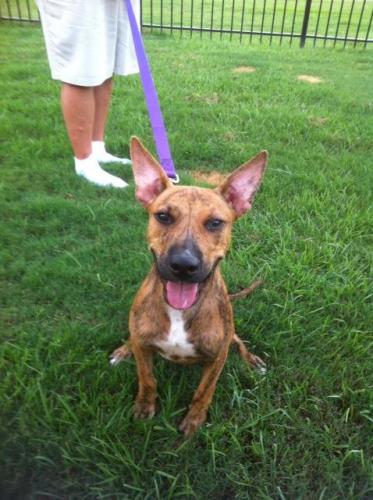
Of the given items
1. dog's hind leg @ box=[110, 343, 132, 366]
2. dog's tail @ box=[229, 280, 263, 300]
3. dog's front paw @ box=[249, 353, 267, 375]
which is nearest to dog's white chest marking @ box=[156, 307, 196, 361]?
dog's hind leg @ box=[110, 343, 132, 366]

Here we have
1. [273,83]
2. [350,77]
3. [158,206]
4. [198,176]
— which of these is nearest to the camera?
[158,206]

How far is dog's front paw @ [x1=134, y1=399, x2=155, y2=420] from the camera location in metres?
2.36

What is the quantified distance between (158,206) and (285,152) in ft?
10.2

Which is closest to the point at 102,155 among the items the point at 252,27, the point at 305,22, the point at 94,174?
the point at 94,174

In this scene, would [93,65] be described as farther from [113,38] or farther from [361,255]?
[361,255]

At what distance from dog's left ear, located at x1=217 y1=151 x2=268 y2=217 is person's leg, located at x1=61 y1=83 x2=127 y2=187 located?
1.98 m

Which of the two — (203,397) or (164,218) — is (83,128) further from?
(203,397)

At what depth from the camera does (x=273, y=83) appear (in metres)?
6.90

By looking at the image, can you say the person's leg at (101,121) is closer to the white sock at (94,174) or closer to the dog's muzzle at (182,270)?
the white sock at (94,174)

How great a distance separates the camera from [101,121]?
Result: 14.4 ft

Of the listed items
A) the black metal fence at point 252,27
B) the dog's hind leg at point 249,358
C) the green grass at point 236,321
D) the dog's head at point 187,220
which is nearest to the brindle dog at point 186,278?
the dog's head at point 187,220

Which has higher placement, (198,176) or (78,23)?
(78,23)

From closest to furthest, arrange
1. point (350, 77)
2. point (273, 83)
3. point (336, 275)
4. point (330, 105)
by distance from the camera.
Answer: point (336, 275) → point (330, 105) → point (273, 83) → point (350, 77)

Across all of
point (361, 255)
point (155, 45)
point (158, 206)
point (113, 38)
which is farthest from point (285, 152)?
point (155, 45)
